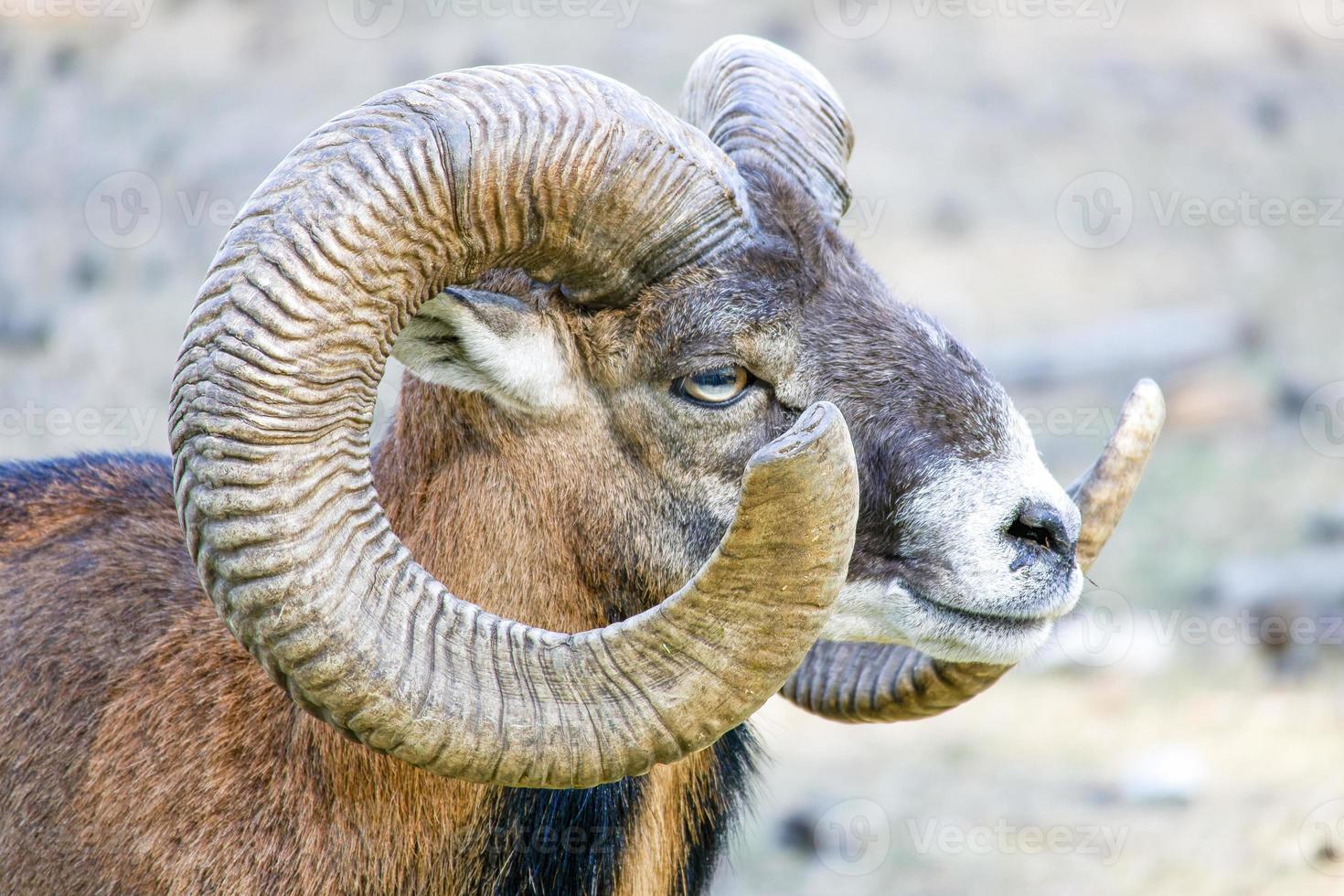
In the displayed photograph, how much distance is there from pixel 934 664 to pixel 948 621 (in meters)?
0.95

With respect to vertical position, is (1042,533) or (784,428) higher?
(784,428)

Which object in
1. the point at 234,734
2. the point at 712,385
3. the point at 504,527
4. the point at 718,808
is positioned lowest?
the point at 718,808

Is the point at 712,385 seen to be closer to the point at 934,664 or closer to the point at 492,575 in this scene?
the point at 492,575

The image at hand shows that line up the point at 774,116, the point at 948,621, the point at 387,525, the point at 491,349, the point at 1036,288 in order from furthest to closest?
the point at 1036,288 < the point at 774,116 < the point at 948,621 < the point at 491,349 < the point at 387,525

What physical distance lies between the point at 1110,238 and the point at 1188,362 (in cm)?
433

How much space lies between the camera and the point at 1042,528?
4.15 metres

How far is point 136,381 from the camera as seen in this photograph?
53.9ft

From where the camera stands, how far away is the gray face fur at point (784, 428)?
4.16m

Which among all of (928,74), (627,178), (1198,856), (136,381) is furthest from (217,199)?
(627,178)

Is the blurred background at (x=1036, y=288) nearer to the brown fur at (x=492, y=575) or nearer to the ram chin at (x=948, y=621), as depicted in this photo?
the ram chin at (x=948, y=621)

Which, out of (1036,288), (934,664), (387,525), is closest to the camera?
(387,525)

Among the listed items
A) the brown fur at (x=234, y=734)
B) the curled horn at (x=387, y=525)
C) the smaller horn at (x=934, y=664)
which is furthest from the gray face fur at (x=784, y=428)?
the smaller horn at (x=934, y=664)

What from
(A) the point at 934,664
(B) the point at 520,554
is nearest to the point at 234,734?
(B) the point at 520,554

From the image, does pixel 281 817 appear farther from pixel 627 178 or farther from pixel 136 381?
pixel 136 381
